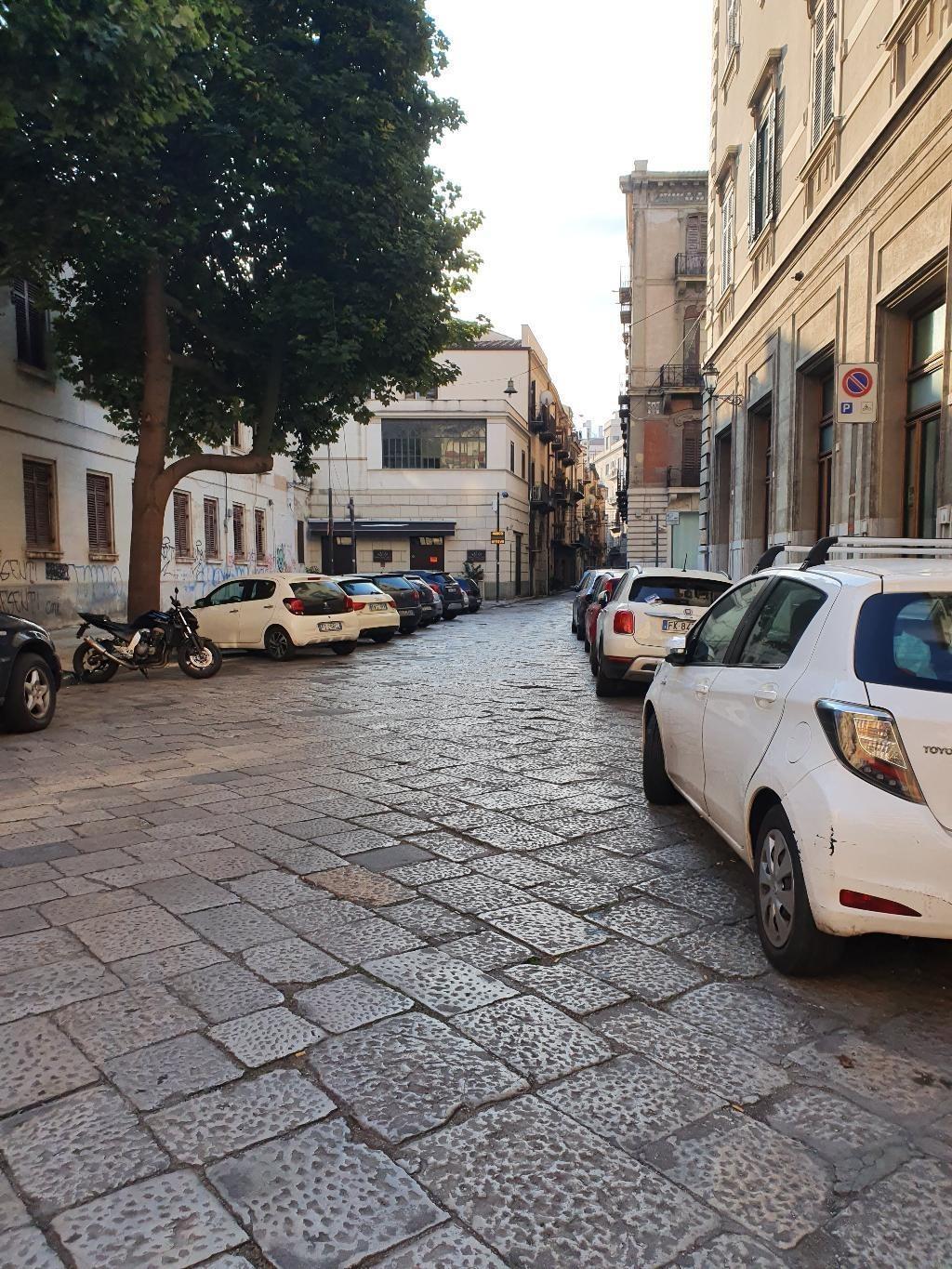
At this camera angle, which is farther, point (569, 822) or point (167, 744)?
point (167, 744)

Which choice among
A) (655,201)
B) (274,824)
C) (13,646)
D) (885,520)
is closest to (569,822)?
(274,824)

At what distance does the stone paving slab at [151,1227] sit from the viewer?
201 cm

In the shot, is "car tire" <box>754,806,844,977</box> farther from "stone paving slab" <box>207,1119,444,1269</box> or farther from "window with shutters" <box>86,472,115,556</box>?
"window with shutters" <box>86,472,115,556</box>

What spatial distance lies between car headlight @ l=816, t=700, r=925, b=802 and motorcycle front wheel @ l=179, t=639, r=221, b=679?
37.0 ft

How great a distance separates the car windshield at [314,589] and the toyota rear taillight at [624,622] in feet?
22.7

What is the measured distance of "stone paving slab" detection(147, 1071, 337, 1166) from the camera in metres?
2.40

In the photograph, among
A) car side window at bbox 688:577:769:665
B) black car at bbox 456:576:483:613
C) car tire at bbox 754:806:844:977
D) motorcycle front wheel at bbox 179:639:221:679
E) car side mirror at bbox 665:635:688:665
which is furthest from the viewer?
black car at bbox 456:576:483:613

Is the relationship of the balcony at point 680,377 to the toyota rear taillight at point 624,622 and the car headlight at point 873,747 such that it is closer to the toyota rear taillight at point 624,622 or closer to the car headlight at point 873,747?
the toyota rear taillight at point 624,622

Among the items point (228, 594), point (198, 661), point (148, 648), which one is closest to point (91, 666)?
point (148, 648)

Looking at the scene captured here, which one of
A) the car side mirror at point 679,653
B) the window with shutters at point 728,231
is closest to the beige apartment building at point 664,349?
the window with shutters at point 728,231

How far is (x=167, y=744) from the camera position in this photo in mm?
8094

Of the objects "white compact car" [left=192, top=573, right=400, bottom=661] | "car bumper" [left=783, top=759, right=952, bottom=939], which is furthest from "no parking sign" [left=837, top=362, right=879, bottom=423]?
"white compact car" [left=192, top=573, right=400, bottom=661]

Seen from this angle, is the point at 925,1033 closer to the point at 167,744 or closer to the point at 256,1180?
the point at 256,1180

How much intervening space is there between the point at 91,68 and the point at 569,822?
355 inches
